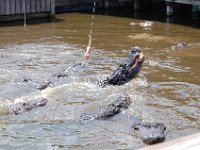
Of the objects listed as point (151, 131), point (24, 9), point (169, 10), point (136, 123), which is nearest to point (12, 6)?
point (24, 9)

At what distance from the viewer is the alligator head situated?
268 inches

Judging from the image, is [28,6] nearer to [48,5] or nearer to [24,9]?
[24,9]

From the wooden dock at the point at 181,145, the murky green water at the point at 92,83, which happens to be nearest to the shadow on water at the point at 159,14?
the murky green water at the point at 92,83

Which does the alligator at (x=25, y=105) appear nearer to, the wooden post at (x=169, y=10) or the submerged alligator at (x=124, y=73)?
the submerged alligator at (x=124, y=73)

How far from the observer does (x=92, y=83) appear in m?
9.97

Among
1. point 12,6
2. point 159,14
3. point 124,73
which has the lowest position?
point 124,73

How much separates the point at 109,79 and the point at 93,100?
99 centimetres

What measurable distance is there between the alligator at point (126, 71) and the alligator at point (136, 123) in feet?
4.00

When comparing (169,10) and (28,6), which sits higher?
(28,6)

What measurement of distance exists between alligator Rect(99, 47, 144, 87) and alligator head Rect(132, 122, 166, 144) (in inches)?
99.0

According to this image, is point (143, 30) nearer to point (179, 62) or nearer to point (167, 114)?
point (179, 62)

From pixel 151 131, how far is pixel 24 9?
13.6 metres

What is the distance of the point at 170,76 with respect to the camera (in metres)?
11.0

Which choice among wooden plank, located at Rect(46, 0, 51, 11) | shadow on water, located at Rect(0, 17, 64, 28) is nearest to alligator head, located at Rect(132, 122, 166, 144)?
shadow on water, located at Rect(0, 17, 64, 28)
